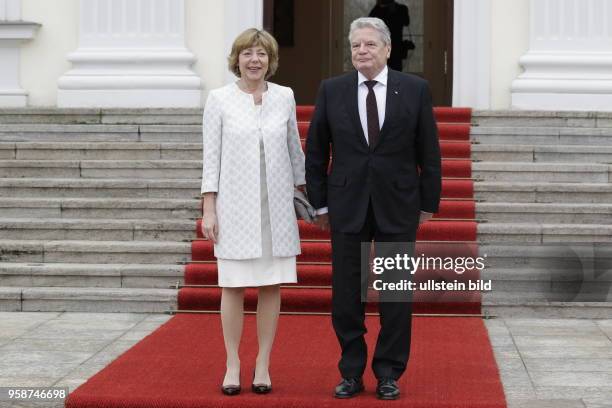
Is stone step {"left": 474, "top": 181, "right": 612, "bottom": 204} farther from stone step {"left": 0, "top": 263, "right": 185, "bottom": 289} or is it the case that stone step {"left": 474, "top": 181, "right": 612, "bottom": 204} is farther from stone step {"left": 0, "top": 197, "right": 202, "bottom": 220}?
stone step {"left": 0, "top": 263, "right": 185, "bottom": 289}

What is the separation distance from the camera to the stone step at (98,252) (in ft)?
31.2

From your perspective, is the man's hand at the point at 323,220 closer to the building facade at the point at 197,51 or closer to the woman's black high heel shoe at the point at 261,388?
the woman's black high heel shoe at the point at 261,388

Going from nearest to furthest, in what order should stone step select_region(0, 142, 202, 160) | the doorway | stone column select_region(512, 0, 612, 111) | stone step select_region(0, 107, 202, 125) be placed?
stone step select_region(0, 142, 202, 160)
stone step select_region(0, 107, 202, 125)
stone column select_region(512, 0, 612, 111)
the doorway

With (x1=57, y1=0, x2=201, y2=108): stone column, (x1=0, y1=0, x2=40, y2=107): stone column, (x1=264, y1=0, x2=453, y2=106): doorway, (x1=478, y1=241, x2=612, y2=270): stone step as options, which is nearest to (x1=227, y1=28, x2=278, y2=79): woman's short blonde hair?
(x1=478, y1=241, x2=612, y2=270): stone step

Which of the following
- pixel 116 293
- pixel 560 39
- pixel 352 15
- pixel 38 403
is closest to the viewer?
pixel 38 403

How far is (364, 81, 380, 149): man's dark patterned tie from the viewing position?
242 inches

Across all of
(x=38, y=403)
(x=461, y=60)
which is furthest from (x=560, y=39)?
(x=38, y=403)

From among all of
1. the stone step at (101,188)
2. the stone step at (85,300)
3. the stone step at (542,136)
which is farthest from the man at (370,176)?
the stone step at (542,136)

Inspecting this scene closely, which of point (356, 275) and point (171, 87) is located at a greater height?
point (171, 87)

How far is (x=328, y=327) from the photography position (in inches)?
329

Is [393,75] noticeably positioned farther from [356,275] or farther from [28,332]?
[28,332]

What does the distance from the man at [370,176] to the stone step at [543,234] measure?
11.0 feet

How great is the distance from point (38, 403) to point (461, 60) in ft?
23.6

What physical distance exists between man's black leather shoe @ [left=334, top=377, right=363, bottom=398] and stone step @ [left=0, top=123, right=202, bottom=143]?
5.26m
